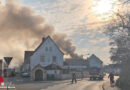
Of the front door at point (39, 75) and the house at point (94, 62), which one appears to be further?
the house at point (94, 62)

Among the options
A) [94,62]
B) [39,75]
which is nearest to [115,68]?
[94,62]

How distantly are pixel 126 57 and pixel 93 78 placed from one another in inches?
937

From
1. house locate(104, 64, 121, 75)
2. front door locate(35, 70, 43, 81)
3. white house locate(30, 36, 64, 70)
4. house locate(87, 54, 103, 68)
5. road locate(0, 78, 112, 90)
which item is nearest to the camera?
road locate(0, 78, 112, 90)

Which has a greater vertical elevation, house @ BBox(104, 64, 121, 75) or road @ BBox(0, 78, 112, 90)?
house @ BBox(104, 64, 121, 75)

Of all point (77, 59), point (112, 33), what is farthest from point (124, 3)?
point (77, 59)

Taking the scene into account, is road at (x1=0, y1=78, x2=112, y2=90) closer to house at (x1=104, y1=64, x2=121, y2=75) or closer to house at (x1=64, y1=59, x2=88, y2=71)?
house at (x1=104, y1=64, x2=121, y2=75)

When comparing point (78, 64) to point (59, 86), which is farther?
point (78, 64)

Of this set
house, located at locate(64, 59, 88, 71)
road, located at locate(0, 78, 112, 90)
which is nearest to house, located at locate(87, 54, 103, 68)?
house, located at locate(64, 59, 88, 71)

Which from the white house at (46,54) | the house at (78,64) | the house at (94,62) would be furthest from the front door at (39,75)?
the house at (94,62)

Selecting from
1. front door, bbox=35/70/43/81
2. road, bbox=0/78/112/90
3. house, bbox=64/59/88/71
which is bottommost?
road, bbox=0/78/112/90

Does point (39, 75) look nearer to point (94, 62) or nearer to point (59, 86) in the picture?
point (59, 86)

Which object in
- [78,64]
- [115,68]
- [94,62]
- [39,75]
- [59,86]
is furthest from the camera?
[115,68]

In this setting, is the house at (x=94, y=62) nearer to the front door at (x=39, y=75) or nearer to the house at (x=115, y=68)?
the house at (x=115, y=68)

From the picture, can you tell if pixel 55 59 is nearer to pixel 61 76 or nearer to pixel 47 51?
pixel 47 51
